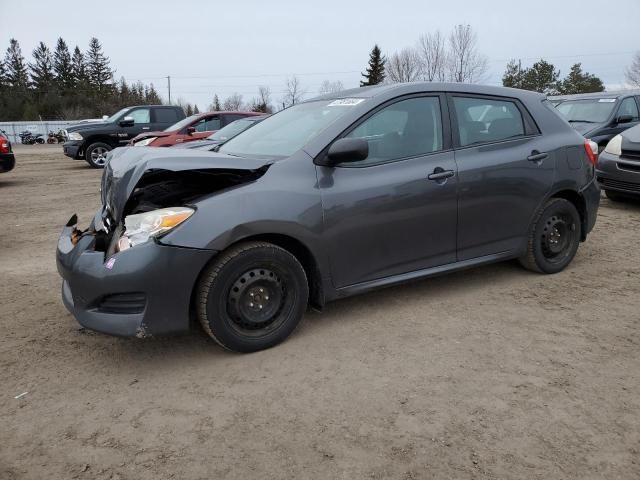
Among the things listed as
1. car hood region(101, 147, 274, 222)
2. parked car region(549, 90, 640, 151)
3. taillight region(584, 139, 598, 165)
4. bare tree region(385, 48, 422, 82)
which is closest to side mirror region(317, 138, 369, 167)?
car hood region(101, 147, 274, 222)

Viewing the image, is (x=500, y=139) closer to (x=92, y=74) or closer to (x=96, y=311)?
(x=96, y=311)

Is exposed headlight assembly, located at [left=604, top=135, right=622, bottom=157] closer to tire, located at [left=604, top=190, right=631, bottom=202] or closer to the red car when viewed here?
tire, located at [left=604, top=190, right=631, bottom=202]

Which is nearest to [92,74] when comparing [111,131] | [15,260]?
[111,131]

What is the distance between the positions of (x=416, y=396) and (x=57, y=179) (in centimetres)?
1229

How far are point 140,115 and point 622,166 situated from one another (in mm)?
12560

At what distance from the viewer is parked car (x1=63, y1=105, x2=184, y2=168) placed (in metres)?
14.3

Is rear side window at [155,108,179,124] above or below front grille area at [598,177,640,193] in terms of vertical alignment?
above

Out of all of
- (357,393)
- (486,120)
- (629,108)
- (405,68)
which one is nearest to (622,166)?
(629,108)

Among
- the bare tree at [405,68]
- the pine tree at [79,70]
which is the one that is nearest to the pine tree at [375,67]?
the bare tree at [405,68]

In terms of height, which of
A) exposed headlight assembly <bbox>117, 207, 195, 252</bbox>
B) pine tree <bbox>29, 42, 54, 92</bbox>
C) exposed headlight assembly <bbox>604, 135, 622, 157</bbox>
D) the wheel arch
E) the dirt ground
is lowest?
the dirt ground

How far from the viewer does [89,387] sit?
2.90 metres

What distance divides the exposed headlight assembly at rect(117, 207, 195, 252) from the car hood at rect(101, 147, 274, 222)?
214mm

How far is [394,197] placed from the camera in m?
3.56

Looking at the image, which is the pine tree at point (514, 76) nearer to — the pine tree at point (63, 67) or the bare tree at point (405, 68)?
the bare tree at point (405, 68)
